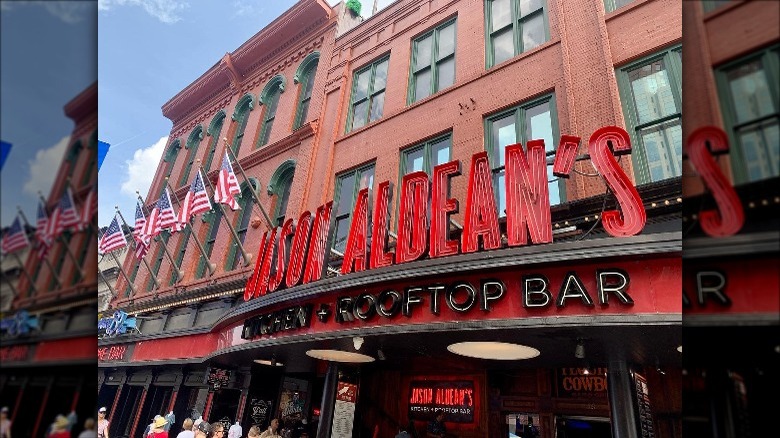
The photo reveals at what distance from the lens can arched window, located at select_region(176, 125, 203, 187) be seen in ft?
60.7

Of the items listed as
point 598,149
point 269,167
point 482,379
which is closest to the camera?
point 598,149

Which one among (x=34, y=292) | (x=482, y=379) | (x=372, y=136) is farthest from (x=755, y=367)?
(x=372, y=136)

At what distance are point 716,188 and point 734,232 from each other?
4 centimetres

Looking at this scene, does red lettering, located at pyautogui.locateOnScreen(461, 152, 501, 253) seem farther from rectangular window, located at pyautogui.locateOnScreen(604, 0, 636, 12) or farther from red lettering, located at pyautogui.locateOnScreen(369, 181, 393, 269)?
rectangular window, located at pyautogui.locateOnScreen(604, 0, 636, 12)

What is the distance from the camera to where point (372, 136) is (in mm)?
12383

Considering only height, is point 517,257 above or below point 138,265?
below

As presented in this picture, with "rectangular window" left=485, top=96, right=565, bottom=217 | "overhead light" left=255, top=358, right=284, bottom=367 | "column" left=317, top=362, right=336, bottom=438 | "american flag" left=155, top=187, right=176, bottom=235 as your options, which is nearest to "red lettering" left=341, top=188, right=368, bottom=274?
"rectangular window" left=485, top=96, right=565, bottom=217

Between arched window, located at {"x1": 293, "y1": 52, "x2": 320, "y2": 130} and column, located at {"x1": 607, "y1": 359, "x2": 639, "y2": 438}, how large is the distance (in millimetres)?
12038

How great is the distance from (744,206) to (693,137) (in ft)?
0.31

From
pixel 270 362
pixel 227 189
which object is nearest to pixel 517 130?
pixel 227 189

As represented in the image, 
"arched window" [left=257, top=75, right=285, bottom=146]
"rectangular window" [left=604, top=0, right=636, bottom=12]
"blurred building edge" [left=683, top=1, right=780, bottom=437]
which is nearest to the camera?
"blurred building edge" [left=683, top=1, right=780, bottom=437]

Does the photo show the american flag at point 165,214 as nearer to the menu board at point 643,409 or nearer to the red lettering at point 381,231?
the red lettering at point 381,231

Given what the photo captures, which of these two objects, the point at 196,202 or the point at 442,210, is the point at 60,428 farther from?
the point at 196,202

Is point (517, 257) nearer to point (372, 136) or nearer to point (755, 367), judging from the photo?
point (755, 367)
